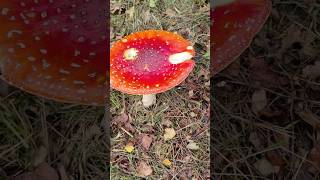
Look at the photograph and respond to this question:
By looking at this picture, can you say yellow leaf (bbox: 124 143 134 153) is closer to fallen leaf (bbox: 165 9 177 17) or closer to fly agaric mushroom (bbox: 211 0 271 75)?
fly agaric mushroom (bbox: 211 0 271 75)

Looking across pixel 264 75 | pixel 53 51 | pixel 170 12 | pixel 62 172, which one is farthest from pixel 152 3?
pixel 62 172

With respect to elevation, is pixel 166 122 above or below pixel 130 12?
below

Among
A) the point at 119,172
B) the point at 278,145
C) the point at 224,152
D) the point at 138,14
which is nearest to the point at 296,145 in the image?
the point at 278,145

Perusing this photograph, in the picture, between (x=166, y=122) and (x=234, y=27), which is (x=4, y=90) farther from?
(x=234, y=27)

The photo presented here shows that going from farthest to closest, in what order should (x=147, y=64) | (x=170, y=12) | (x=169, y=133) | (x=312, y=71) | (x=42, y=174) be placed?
(x=170, y=12) < (x=312, y=71) < (x=169, y=133) < (x=42, y=174) < (x=147, y=64)

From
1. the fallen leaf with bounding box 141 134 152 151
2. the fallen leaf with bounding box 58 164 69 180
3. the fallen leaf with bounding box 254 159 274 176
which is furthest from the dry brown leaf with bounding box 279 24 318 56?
the fallen leaf with bounding box 58 164 69 180

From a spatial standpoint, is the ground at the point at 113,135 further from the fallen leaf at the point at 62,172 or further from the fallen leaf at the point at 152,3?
the fallen leaf at the point at 152,3
